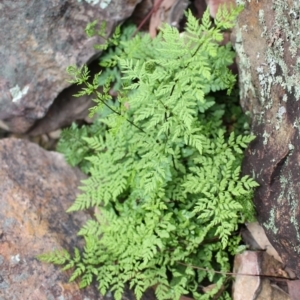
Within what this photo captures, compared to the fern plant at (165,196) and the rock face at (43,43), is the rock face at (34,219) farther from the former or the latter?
the rock face at (43,43)

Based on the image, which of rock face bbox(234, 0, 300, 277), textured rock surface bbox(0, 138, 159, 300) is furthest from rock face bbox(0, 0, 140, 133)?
rock face bbox(234, 0, 300, 277)

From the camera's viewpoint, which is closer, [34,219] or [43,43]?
[34,219]

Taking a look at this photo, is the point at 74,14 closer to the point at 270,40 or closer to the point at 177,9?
the point at 177,9

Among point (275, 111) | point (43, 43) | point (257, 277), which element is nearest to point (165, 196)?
point (257, 277)

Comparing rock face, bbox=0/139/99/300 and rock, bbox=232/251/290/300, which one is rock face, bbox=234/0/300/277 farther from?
rock face, bbox=0/139/99/300

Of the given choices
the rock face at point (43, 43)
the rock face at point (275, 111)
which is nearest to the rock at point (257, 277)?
the rock face at point (275, 111)

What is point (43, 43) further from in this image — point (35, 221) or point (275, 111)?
point (275, 111)

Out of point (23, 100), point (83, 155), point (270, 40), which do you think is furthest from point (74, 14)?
point (270, 40)
